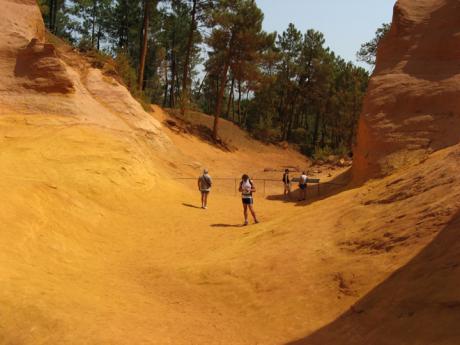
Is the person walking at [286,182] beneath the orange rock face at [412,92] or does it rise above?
beneath

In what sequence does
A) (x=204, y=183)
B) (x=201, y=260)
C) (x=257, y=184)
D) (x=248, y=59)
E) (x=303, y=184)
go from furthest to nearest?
(x=248, y=59), (x=257, y=184), (x=303, y=184), (x=204, y=183), (x=201, y=260)

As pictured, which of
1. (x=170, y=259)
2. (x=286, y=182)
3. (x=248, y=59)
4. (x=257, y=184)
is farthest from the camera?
(x=248, y=59)

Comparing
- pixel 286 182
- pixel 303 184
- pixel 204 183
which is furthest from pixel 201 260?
pixel 286 182

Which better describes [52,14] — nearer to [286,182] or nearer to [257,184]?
[257,184]

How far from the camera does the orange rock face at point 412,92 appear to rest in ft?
39.5

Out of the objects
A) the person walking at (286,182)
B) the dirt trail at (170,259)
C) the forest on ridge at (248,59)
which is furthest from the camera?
the forest on ridge at (248,59)

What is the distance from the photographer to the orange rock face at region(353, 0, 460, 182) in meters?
12.1

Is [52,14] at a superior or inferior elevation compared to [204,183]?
superior

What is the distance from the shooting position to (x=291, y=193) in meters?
20.2

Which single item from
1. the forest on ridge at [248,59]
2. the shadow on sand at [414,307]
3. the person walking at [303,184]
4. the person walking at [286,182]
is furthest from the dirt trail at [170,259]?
the forest on ridge at [248,59]

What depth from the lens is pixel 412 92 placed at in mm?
13336

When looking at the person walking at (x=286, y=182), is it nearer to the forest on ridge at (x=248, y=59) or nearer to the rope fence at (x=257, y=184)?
the rope fence at (x=257, y=184)

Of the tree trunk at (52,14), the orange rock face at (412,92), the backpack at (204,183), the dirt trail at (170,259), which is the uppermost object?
the tree trunk at (52,14)

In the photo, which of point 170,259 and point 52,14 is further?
point 52,14
